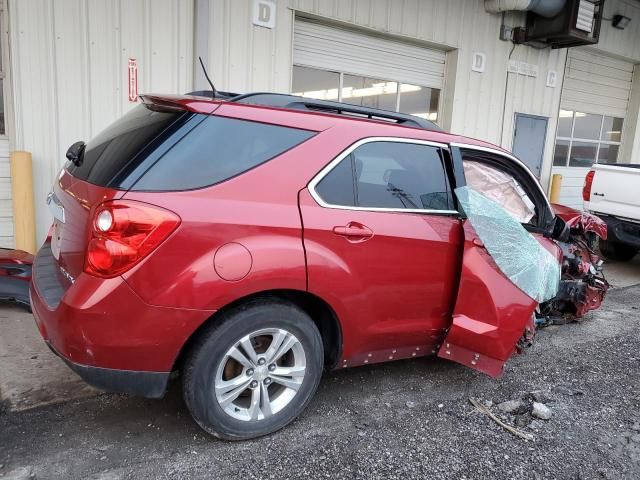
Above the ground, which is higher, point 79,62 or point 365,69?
point 365,69

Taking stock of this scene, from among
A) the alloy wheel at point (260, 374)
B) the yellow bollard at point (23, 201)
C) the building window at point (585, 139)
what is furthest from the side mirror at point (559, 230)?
the building window at point (585, 139)

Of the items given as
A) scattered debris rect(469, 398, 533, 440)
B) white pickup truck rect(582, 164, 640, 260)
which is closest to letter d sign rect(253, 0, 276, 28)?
white pickup truck rect(582, 164, 640, 260)

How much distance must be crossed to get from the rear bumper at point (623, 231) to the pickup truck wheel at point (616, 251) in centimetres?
80

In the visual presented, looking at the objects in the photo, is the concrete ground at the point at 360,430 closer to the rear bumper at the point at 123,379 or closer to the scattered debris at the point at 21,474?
the scattered debris at the point at 21,474

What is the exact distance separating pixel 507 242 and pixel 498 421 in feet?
3.52

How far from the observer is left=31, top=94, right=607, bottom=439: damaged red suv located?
2.28 metres

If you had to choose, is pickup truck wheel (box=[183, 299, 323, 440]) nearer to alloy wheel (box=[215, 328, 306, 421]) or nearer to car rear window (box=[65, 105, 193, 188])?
alloy wheel (box=[215, 328, 306, 421])

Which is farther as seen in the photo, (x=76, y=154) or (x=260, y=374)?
(x=76, y=154)

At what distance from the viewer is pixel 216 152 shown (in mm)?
2465

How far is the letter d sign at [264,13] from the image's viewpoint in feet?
20.1

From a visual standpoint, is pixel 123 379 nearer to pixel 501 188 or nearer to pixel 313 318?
pixel 313 318

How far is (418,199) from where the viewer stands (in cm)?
306

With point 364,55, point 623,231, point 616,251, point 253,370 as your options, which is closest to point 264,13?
point 364,55

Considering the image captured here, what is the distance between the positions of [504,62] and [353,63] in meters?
3.10
